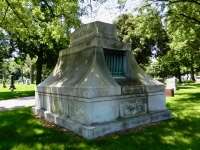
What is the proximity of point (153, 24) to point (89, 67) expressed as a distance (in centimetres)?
870

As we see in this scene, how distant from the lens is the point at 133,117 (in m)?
6.15

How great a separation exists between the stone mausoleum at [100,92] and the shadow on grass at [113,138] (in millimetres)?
406

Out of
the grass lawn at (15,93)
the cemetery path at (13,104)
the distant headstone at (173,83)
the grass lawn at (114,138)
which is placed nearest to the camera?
the grass lawn at (114,138)

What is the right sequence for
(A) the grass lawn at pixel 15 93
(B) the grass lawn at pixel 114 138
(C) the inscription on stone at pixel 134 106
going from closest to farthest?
Answer: (B) the grass lawn at pixel 114 138 → (C) the inscription on stone at pixel 134 106 → (A) the grass lawn at pixel 15 93

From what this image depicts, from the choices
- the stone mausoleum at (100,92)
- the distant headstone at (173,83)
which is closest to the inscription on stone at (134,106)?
the stone mausoleum at (100,92)

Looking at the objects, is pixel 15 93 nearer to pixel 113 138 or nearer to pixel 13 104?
pixel 13 104

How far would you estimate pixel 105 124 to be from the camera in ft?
17.8

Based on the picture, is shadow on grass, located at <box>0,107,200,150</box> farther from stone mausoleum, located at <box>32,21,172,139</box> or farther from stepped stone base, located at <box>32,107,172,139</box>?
stone mausoleum, located at <box>32,21,172,139</box>

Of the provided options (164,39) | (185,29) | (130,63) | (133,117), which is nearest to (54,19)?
(130,63)

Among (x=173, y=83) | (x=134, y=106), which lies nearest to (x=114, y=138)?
(x=134, y=106)

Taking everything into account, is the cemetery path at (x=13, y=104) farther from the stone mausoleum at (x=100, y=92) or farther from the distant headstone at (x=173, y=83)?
the distant headstone at (x=173, y=83)

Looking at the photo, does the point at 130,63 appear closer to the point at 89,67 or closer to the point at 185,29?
the point at 89,67

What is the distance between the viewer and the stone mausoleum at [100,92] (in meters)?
5.41

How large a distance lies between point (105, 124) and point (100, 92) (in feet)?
3.16
